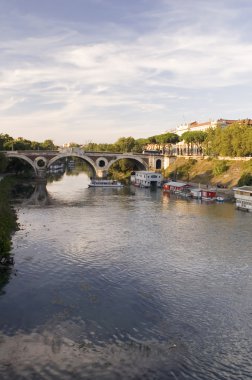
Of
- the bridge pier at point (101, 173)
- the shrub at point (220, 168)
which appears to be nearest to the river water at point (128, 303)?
the shrub at point (220, 168)

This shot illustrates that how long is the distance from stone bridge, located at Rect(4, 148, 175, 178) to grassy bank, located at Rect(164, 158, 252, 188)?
17.0 ft

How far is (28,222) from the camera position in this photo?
158 ft

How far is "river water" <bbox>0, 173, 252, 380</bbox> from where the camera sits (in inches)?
722

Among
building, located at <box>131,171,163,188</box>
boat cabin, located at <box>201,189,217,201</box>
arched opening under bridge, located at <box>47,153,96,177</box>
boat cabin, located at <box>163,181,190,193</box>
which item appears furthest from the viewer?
arched opening under bridge, located at <box>47,153,96,177</box>

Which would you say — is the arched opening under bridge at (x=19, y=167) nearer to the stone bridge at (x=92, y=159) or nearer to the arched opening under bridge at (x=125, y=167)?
the stone bridge at (x=92, y=159)

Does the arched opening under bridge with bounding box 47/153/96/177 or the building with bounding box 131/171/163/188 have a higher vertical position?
the arched opening under bridge with bounding box 47/153/96/177

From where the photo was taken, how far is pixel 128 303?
966 inches

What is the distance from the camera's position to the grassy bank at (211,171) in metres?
79.1

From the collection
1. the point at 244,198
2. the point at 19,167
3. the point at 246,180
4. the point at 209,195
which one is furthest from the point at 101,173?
the point at 244,198

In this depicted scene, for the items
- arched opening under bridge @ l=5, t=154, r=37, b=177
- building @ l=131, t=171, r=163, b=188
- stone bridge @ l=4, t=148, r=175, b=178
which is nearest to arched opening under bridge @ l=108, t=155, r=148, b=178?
stone bridge @ l=4, t=148, r=175, b=178

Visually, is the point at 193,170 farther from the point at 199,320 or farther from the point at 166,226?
the point at 199,320

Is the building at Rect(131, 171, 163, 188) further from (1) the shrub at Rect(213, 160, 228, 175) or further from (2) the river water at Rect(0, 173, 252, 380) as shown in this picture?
(2) the river water at Rect(0, 173, 252, 380)

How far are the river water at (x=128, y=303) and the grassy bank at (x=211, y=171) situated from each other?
3405 centimetres

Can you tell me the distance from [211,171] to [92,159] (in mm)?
32482
